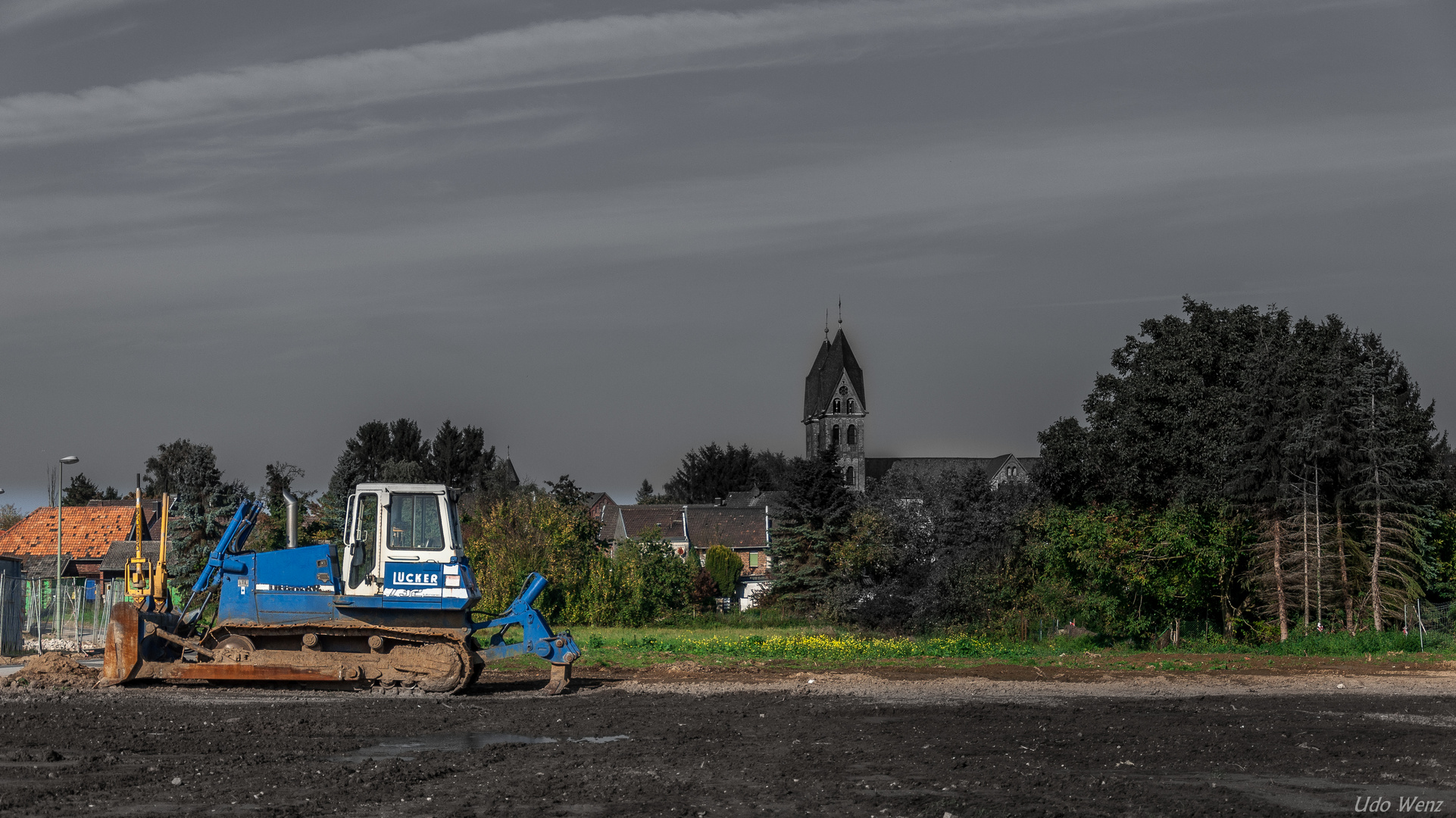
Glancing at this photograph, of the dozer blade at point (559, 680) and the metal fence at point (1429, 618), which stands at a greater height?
the dozer blade at point (559, 680)

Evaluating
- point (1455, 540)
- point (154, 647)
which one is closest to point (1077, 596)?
point (1455, 540)

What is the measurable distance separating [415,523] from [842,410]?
11058 cm

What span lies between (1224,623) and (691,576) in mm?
34871

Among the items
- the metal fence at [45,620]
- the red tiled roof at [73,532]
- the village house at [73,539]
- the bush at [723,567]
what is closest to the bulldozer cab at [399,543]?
the metal fence at [45,620]

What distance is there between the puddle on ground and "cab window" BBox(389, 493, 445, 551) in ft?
16.6

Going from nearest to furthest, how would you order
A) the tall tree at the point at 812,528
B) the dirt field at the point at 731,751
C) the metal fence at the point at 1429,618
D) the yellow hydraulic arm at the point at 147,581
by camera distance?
the dirt field at the point at 731,751 → the yellow hydraulic arm at the point at 147,581 → the metal fence at the point at 1429,618 → the tall tree at the point at 812,528

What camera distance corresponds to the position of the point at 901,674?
2619cm

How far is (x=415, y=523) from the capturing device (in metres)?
21.9

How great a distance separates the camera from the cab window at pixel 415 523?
858 inches

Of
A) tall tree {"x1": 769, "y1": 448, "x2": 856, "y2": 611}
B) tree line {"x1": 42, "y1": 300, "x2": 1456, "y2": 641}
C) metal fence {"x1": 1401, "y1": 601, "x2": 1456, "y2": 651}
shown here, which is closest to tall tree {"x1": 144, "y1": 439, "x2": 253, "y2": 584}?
tree line {"x1": 42, "y1": 300, "x2": 1456, "y2": 641}

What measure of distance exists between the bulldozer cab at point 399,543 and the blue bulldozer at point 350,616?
2 centimetres

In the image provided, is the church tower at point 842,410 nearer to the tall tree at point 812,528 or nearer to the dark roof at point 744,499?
the dark roof at point 744,499

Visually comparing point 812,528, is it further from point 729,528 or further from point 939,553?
point 729,528

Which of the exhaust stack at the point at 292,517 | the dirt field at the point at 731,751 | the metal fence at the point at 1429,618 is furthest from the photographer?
the metal fence at the point at 1429,618
